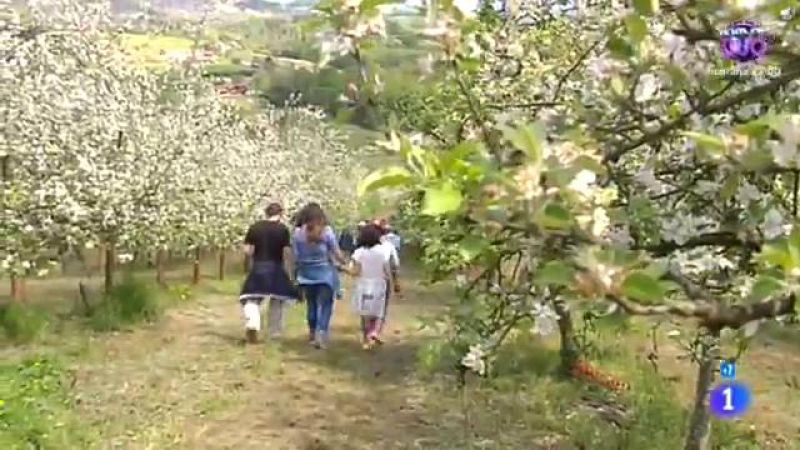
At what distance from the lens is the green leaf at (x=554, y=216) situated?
5.35 feet

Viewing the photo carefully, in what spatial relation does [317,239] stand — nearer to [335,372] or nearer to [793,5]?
[335,372]

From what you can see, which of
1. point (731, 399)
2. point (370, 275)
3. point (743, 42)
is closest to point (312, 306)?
point (370, 275)

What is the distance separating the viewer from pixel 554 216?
164cm

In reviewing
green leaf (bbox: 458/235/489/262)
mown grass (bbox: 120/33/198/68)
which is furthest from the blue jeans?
green leaf (bbox: 458/235/489/262)

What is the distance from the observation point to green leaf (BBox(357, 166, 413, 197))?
1.62 meters

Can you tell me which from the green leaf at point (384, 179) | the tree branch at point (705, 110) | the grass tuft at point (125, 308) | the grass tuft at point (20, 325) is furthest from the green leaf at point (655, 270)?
the grass tuft at point (125, 308)

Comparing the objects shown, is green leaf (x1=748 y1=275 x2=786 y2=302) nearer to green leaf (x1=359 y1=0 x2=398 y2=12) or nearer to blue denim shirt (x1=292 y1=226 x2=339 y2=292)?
green leaf (x1=359 y1=0 x2=398 y2=12)

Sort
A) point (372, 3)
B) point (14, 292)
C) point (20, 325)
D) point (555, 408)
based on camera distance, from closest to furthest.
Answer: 1. point (372, 3)
2. point (555, 408)
3. point (20, 325)
4. point (14, 292)

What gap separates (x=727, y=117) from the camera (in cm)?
268

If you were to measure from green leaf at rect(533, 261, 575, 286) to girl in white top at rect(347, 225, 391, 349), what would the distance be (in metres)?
9.22

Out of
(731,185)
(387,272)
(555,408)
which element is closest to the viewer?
(731,185)

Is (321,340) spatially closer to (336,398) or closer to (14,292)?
(336,398)

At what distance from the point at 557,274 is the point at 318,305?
9.63 meters

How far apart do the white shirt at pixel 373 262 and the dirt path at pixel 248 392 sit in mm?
764
